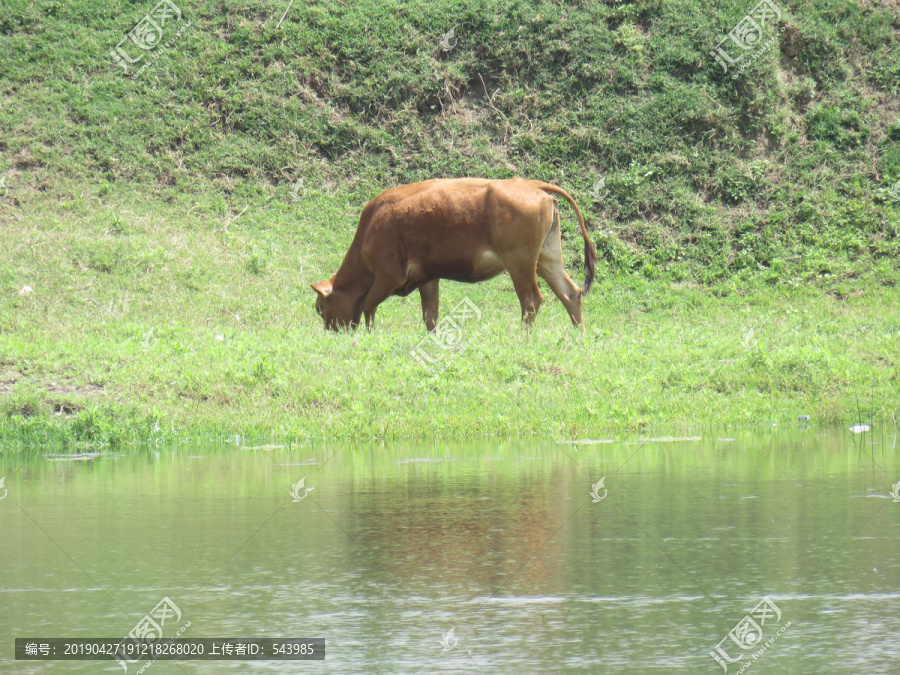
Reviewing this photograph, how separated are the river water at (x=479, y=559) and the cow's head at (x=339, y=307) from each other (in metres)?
6.30

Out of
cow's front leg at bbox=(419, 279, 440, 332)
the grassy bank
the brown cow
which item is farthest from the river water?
cow's front leg at bbox=(419, 279, 440, 332)

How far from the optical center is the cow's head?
14422mm

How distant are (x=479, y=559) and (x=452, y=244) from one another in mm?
8901

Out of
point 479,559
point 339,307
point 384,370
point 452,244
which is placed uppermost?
point 452,244

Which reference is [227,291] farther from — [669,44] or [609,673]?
[609,673]

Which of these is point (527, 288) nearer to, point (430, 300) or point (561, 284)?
point (561, 284)

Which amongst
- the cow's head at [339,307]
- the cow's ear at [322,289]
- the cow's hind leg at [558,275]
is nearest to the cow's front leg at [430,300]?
the cow's head at [339,307]

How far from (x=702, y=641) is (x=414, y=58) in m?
19.2

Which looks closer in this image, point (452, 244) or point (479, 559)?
point (479, 559)

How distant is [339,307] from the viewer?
14445mm

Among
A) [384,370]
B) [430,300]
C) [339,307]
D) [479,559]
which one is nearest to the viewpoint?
[479,559]

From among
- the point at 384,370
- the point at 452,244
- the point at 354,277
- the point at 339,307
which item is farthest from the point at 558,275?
the point at 384,370

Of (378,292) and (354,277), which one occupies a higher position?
(354,277)

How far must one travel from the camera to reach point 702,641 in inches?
157
